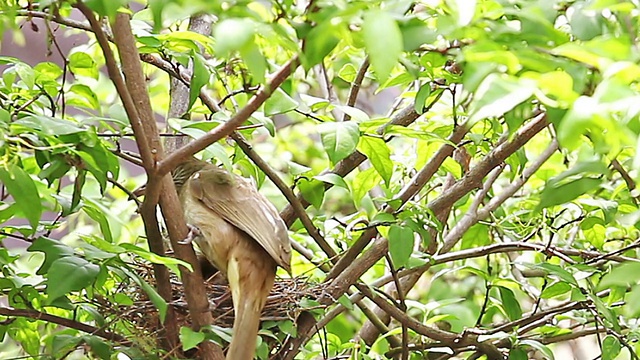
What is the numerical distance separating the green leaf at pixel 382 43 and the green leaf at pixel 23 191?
58 centimetres

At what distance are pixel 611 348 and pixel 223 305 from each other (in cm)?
68

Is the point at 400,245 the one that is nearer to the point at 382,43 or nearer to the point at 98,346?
the point at 98,346

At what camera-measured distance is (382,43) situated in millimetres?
652

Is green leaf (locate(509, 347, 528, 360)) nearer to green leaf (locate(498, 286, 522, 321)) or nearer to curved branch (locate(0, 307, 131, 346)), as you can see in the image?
green leaf (locate(498, 286, 522, 321))

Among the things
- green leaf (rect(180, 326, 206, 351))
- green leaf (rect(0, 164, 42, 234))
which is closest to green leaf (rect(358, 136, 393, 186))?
green leaf (rect(180, 326, 206, 351))

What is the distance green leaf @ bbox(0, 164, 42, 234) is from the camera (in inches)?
41.8

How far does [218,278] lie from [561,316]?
68cm

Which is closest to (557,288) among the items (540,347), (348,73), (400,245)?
(540,347)

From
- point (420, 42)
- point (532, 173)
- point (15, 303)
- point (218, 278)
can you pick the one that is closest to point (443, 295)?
point (532, 173)

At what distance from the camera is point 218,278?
68.2 inches

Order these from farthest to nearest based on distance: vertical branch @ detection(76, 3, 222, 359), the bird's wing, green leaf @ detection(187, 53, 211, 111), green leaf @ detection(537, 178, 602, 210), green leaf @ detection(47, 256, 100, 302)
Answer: the bird's wing
green leaf @ detection(187, 53, 211, 111)
green leaf @ detection(47, 256, 100, 302)
vertical branch @ detection(76, 3, 222, 359)
green leaf @ detection(537, 178, 602, 210)

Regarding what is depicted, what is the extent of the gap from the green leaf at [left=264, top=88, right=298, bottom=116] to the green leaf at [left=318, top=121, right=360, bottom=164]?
0.18 ft

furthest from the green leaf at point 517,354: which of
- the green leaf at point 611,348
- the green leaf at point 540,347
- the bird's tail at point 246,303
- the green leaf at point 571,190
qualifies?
the green leaf at point 571,190

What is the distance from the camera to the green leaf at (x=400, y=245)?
132 cm
